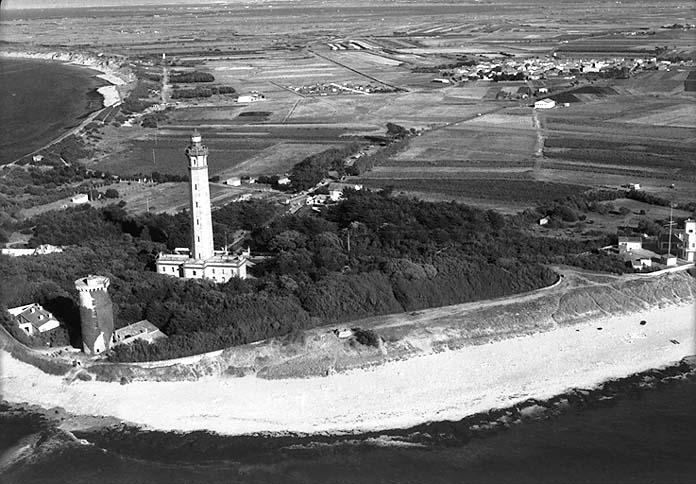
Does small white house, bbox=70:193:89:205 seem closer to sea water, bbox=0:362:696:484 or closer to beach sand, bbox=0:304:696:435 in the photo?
beach sand, bbox=0:304:696:435

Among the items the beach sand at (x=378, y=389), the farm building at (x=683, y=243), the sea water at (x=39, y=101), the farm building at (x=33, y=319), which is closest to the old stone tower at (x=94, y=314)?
the beach sand at (x=378, y=389)

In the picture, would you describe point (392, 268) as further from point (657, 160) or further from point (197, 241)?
point (657, 160)

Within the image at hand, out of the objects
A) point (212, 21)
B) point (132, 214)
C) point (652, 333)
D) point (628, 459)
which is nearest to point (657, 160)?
point (652, 333)

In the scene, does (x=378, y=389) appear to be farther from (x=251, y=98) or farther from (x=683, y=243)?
(x=251, y=98)

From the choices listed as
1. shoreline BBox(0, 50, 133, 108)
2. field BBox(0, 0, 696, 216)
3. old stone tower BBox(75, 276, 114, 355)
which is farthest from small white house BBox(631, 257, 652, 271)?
shoreline BBox(0, 50, 133, 108)

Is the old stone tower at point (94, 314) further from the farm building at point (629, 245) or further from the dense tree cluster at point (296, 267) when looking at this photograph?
the farm building at point (629, 245)
